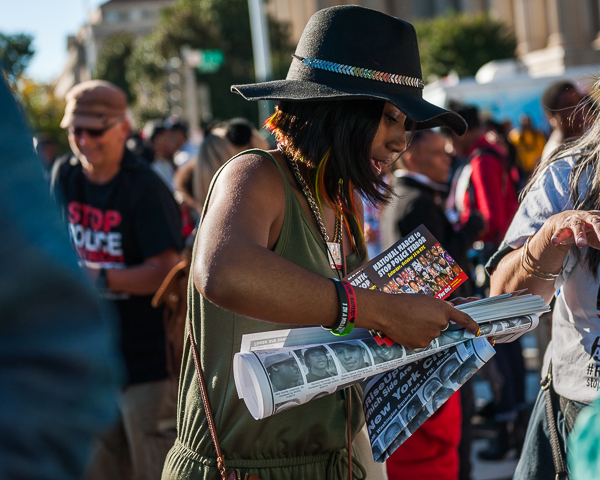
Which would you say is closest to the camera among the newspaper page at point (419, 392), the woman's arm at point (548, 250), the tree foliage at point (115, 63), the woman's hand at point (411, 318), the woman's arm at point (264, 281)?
the woman's arm at point (264, 281)

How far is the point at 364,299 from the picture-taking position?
1.41 m

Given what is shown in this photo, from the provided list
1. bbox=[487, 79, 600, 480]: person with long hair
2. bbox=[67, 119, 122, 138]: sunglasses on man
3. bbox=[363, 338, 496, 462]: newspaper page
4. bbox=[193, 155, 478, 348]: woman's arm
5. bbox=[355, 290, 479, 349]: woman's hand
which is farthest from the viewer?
bbox=[67, 119, 122, 138]: sunglasses on man

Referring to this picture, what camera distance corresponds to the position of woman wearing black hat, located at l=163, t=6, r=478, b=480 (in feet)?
4.87

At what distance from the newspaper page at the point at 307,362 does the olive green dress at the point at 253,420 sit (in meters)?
0.14

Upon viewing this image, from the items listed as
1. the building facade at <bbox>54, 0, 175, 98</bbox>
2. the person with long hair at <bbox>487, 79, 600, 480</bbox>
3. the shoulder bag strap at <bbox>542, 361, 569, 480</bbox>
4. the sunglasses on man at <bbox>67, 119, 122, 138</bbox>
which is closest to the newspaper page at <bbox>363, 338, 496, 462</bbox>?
the person with long hair at <bbox>487, 79, 600, 480</bbox>

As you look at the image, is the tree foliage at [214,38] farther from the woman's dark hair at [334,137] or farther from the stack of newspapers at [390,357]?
the stack of newspapers at [390,357]

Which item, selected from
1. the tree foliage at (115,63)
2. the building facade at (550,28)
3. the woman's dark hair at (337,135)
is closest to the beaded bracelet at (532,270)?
the woman's dark hair at (337,135)

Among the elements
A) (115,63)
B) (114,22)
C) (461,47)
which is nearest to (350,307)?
(461,47)

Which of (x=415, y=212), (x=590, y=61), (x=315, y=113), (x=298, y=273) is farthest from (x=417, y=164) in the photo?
(x=590, y=61)

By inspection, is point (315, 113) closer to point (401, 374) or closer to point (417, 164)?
point (401, 374)

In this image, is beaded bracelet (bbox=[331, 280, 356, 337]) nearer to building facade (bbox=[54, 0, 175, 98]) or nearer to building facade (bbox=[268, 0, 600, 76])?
building facade (bbox=[268, 0, 600, 76])

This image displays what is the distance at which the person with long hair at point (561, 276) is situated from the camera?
1855mm

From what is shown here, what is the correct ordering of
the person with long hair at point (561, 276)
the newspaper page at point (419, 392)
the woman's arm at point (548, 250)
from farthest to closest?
the person with long hair at point (561, 276) < the woman's arm at point (548, 250) < the newspaper page at point (419, 392)

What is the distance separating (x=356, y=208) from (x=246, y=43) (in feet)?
139
